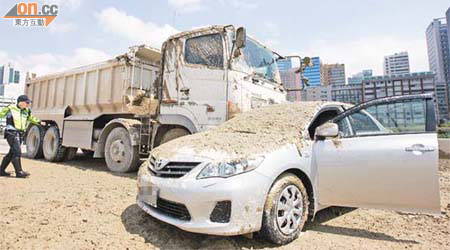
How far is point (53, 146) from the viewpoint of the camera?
8094 millimetres

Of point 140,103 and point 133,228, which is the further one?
point 140,103

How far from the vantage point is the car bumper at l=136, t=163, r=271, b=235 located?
215 cm

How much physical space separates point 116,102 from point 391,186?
588 cm

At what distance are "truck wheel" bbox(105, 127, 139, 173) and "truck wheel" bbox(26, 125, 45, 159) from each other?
414cm

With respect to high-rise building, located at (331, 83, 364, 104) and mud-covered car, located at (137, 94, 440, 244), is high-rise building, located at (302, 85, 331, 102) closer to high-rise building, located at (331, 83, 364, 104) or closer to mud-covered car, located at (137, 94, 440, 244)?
mud-covered car, located at (137, 94, 440, 244)

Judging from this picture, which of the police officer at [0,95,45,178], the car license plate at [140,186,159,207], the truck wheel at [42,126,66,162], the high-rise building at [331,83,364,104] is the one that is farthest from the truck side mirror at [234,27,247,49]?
the high-rise building at [331,83,364,104]

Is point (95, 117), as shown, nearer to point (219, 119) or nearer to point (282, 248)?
point (219, 119)

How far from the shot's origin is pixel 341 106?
3.54 meters

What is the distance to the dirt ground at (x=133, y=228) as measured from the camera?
94.8 inches

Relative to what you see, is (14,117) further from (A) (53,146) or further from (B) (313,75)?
(B) (313,75)

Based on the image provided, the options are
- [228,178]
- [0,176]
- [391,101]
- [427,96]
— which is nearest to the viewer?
[228,178]

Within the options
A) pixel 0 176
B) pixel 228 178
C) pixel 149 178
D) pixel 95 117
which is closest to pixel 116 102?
pixel 95 117

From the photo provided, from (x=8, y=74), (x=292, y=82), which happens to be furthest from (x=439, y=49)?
(x=8, y=74)

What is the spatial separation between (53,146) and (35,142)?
1279 millimetres
